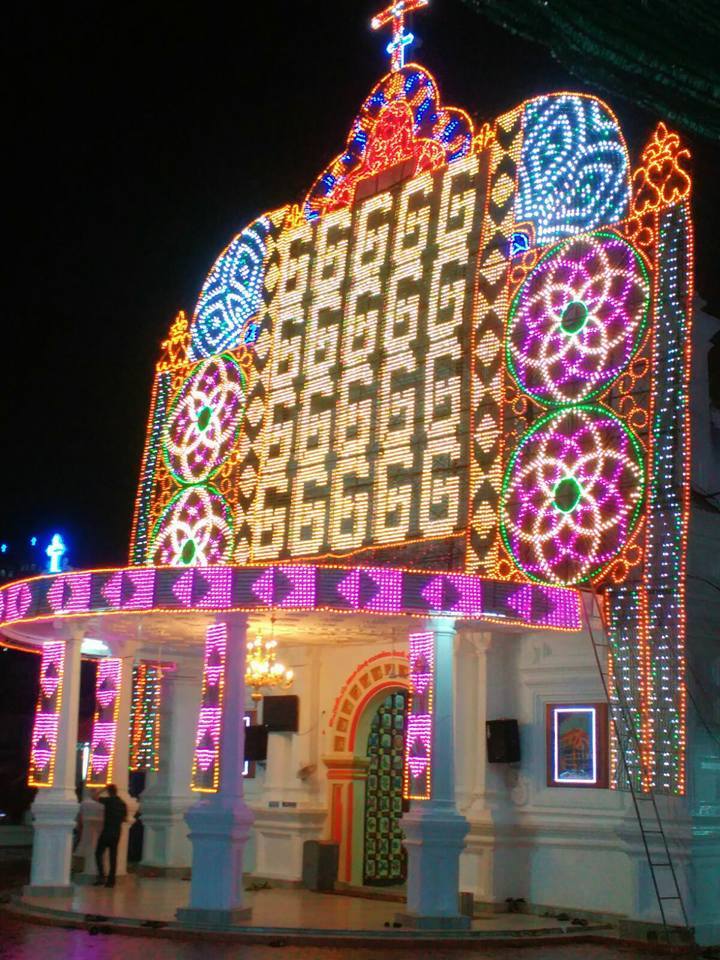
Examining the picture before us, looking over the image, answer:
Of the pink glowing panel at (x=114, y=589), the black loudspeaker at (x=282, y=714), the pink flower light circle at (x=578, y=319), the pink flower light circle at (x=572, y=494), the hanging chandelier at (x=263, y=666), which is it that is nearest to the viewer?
the pink glowing panel at (x=114, y=589)

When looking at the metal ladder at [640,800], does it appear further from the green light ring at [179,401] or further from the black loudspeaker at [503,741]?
the green light ring at [179,401]

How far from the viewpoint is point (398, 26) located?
2244 cm

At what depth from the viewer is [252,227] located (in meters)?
24.2

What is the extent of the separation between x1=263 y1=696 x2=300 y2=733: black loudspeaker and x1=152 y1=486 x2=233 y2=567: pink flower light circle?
9.08 ft

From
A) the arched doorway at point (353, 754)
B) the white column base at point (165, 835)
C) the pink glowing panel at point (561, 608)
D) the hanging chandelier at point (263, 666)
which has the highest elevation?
the pink glowing panel at point (561, 608)

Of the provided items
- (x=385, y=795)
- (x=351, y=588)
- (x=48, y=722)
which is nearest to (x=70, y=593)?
(x=48, y=722)

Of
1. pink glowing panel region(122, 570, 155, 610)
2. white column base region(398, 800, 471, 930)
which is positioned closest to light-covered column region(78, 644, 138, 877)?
pink glowing panel region(122, 570, 155, 610)

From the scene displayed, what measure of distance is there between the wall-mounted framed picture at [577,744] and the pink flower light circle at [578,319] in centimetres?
431

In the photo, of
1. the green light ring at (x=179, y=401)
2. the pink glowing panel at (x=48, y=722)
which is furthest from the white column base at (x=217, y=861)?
the green light ring at (x=179, y=401)

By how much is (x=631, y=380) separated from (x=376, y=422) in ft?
15.8

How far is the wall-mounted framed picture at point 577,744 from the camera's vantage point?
16.9m

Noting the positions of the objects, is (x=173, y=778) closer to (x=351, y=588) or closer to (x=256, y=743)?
(x=256, y=743)

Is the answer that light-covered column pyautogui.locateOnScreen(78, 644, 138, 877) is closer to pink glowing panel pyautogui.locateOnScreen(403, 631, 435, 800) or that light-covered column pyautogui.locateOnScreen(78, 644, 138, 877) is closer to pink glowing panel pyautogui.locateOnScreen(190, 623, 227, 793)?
pink glowing panel pyautogui.locateOnScreen(190, 623, 227, 793)

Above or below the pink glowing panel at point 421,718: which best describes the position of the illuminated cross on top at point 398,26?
above
